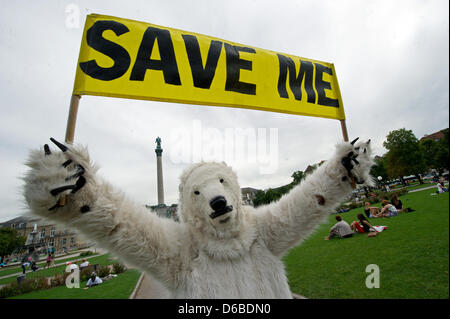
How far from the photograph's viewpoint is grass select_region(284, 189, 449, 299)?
342 cm

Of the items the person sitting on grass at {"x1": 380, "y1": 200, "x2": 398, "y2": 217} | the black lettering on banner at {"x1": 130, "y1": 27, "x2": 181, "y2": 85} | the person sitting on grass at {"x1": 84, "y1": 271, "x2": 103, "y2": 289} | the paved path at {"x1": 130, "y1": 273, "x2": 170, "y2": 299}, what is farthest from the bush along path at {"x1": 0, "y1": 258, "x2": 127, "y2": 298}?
the person sitting on grass at {"x1": 380, "y1": 200, "x2": 398, "y2": 217}

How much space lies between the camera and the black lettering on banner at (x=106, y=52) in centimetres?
192

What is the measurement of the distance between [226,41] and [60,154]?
2432mm

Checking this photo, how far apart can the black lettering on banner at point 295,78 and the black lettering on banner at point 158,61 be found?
4.87 feet

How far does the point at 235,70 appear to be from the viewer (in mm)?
2629

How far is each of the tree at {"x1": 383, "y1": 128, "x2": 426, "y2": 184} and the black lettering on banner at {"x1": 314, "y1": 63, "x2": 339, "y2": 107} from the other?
107ft

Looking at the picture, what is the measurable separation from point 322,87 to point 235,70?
1443 millimetres

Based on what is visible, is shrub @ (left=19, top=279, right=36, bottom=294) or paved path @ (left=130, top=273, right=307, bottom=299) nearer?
paved path @ (left=130, top=273, right=307, bottom=299)

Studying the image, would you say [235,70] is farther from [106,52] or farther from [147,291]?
[147,291]

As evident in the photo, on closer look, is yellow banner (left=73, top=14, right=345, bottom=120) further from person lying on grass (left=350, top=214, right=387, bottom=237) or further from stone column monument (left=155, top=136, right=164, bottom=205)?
stone column monument (left=155, top=136, right=164, bottom=205)

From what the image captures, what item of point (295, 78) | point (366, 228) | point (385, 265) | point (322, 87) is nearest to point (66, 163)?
point (295, 78)

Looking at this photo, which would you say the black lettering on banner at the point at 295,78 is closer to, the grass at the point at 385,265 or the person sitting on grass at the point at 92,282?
the grass at the point at 385,265
